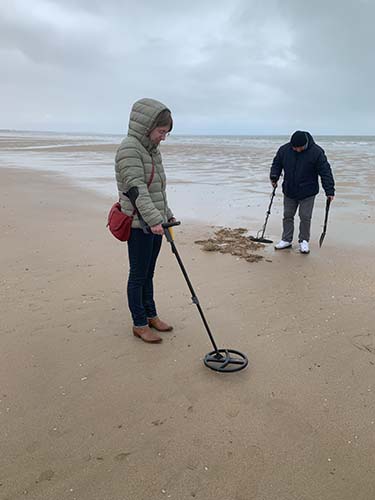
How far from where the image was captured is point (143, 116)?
3.33 m

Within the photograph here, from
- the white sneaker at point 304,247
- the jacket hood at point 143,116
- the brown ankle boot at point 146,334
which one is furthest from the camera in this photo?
the white sneaker at point 304,247

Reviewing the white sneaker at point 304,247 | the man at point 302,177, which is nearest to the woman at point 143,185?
the white sneaker at point 304,247

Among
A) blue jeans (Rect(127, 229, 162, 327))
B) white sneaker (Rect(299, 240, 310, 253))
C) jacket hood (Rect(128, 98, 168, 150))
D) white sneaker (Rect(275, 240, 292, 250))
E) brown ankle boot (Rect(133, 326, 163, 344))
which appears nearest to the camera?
jacket hood (Rect(128, 98, 168, 150))

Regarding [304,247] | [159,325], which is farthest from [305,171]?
[159,325]

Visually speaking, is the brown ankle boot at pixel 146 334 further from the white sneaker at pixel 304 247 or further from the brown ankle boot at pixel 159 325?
the white sneaker at pixel 304 247

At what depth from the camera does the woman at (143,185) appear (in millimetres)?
3350

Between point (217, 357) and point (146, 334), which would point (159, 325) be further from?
point (217, 357)

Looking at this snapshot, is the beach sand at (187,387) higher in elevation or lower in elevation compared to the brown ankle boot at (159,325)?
lower

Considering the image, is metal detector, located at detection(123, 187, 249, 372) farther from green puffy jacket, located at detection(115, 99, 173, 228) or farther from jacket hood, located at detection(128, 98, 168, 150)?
jacket hood, located at detection(128, 98, 168, 150)

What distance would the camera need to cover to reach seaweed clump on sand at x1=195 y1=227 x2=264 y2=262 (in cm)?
644

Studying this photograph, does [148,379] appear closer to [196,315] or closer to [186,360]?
[186,360]

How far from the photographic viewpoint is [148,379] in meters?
3.31

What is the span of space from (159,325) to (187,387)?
95cm

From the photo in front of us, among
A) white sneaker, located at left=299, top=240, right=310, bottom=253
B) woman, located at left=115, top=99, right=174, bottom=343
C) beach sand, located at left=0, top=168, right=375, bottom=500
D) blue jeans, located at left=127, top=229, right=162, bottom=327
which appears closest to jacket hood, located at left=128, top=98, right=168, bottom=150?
woman, located at left=115, top=99, right=174, bottom=343
